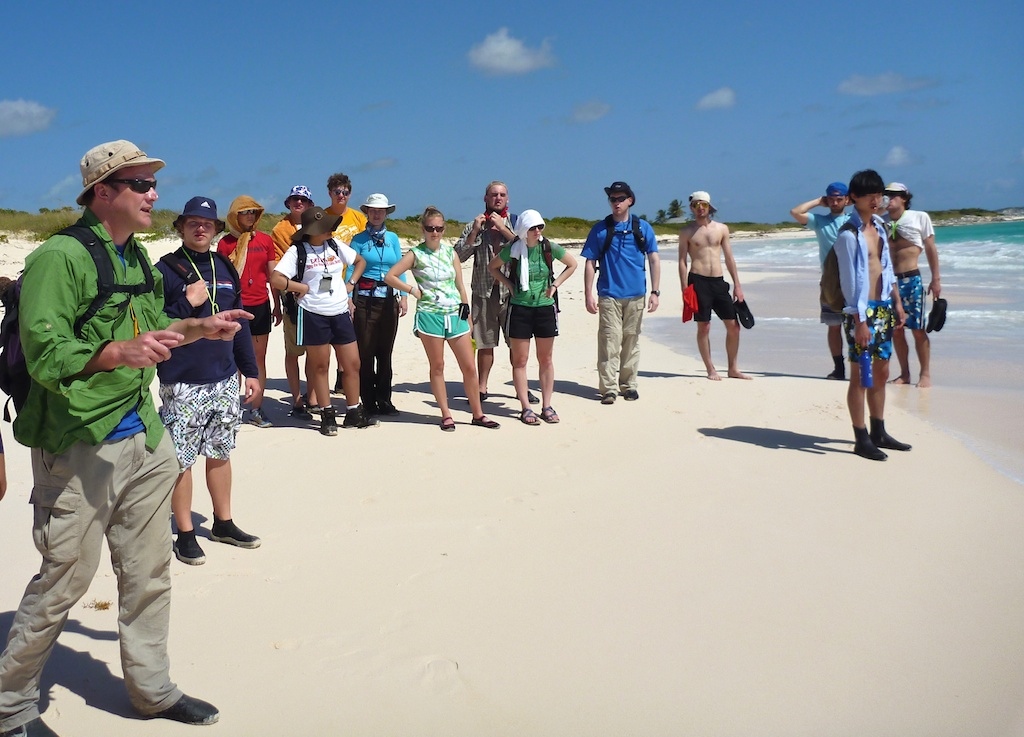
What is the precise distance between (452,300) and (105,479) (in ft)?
14.8

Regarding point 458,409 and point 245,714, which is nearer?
point 245,714

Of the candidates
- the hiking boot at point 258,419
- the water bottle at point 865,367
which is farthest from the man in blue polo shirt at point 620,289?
the hiking boot at point 258,419

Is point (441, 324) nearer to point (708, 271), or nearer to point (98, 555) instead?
point (708, 271)

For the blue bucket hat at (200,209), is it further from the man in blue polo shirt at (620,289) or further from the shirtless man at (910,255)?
the shirtless man at (910,255)

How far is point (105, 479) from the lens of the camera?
9.39ft

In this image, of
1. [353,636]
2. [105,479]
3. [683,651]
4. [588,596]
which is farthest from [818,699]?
[105,479]

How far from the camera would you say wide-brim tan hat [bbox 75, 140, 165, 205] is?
280cm

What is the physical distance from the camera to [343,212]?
829 cm

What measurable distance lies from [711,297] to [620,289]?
4.16 ft

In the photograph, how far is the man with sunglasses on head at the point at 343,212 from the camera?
804cm

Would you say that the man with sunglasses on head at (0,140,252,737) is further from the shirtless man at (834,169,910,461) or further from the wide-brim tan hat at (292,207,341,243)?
the shirtless man at (834,169,910,461)

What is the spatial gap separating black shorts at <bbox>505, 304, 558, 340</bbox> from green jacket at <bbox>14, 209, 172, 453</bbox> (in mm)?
4687

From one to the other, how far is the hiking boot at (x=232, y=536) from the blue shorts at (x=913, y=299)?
260 inches

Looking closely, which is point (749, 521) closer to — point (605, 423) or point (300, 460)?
point (605, 423)
